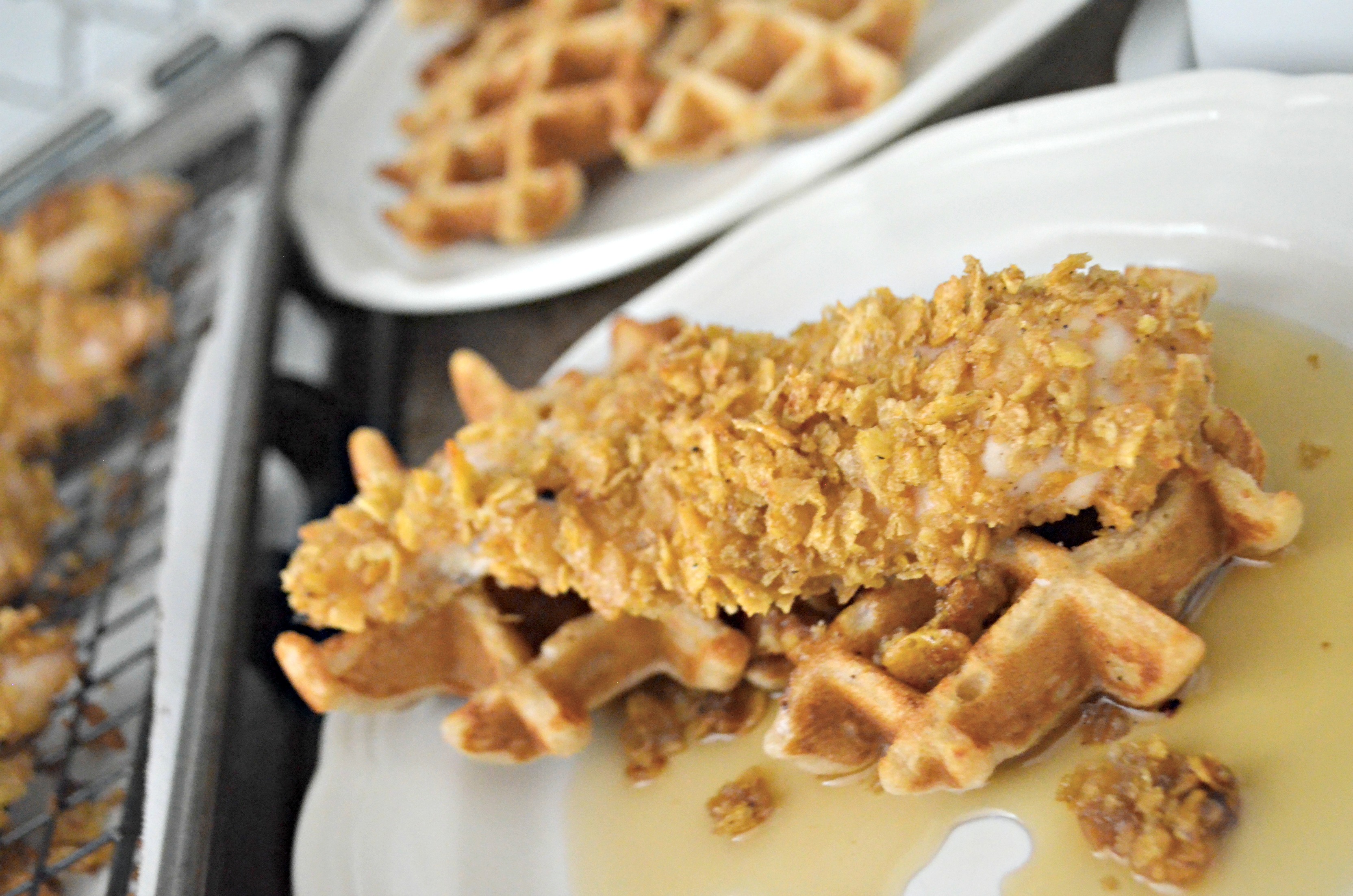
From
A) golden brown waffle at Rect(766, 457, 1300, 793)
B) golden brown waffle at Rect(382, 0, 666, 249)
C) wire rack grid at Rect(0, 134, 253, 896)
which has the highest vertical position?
golden brown waffle at Rect(382, 0, 666, 249)

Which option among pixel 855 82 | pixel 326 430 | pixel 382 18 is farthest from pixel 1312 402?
pixel 382 18

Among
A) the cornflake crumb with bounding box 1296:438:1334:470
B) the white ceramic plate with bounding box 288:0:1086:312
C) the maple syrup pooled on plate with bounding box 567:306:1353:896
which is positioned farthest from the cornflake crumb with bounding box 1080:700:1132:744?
the white ceramic plate with bounding box 288:0:1086:312

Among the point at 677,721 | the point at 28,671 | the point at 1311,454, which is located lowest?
the point at 677,721

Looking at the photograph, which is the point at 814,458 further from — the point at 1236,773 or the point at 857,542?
the point at 1236,773

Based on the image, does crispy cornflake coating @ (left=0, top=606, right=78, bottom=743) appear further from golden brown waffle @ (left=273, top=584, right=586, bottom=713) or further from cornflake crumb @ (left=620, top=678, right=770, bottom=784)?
cornflake crumb @ (left=620, top=678, right=770, bottom=784)

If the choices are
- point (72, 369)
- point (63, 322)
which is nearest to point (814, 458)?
point (72, 369)

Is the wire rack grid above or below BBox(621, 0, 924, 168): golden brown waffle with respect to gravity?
below

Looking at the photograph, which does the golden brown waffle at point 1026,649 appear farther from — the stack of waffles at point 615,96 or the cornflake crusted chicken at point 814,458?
the stack of waffles at point 615,96
